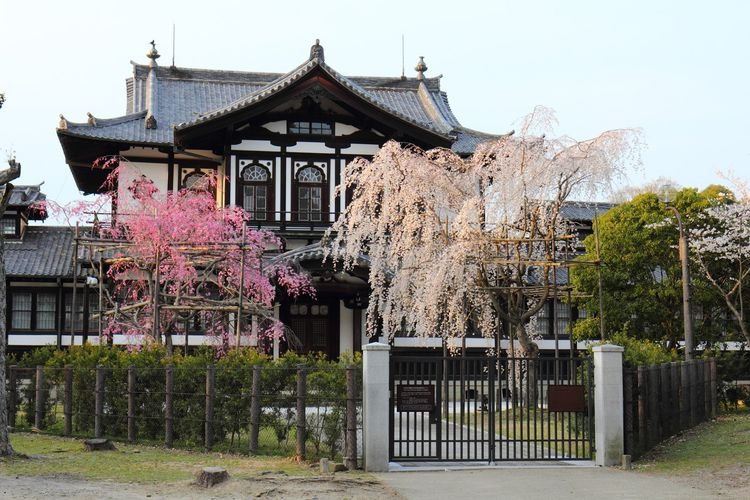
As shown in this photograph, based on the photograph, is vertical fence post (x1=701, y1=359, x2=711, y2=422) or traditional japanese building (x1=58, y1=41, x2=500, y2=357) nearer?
vertical fence post (x1=701, y1=359, x2=711, y2=422)

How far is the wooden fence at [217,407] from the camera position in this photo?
55.4ft

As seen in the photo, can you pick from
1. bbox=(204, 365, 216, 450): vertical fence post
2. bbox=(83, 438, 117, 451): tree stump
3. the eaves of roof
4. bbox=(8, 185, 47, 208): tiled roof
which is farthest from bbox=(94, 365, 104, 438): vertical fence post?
bbox=(8, 185, 47, 208): tiled roof

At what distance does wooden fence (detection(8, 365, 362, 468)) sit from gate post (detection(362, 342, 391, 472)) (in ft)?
0.87

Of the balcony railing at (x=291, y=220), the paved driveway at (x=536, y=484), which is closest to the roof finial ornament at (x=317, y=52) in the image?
the balcony railing at (x=291, y=220)

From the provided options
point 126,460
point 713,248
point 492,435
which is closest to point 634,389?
point 492,435

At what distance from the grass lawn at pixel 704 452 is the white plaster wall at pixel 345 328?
50.3 feet

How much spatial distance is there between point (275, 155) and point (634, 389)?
65.6 ft

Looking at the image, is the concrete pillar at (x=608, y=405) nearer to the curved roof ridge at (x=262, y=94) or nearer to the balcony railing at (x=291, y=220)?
the balcony railing at (x=291, y=220)

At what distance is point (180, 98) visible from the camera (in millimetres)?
41188

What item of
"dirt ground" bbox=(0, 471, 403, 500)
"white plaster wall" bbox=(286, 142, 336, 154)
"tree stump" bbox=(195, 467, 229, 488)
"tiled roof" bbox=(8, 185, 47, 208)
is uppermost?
"white plaster wall" bbox=(286, 142, 336, 154)

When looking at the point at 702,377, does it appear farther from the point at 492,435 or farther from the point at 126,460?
the point at 126,460

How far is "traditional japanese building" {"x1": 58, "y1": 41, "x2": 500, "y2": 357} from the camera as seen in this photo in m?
34.6

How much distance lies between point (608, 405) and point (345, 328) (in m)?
19.2

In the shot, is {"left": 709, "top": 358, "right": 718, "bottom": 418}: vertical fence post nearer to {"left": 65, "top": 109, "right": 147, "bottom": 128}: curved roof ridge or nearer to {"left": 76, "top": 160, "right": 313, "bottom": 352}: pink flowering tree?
{"left": 76, "top": 160, "right": 313, "bottom": 352}: pink flowering tree
